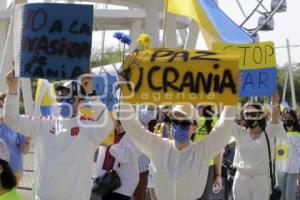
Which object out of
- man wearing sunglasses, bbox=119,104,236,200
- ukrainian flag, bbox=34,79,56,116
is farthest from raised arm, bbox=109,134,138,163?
man wearing sunglasses, bbox=119,104,236,200

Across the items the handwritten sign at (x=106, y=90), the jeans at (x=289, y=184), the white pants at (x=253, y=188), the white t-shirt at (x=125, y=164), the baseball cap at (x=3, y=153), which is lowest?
the jeans at (x=289, y=184)

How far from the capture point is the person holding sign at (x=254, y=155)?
23.7 ft

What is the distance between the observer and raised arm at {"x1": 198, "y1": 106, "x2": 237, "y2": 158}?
4.94 m

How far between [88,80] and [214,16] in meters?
2.40

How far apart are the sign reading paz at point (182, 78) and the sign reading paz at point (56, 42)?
69cm

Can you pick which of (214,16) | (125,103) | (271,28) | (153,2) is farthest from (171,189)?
(271,28)

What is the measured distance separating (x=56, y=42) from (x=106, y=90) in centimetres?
341

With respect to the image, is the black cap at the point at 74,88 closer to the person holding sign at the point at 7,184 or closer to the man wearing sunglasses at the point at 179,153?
the man wearing sunglasses at the point at 179,153

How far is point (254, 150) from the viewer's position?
7270mm

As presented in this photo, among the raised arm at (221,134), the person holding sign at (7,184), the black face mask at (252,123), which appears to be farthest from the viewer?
the black face mask at (252,123)

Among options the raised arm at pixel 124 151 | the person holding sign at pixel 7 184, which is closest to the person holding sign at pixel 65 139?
the person holding sign at pixel 7 184

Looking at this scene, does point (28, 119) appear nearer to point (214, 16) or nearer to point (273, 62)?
point (214, 16)

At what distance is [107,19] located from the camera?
22594 mm

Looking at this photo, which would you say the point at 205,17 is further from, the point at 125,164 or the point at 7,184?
the point at 7,184
